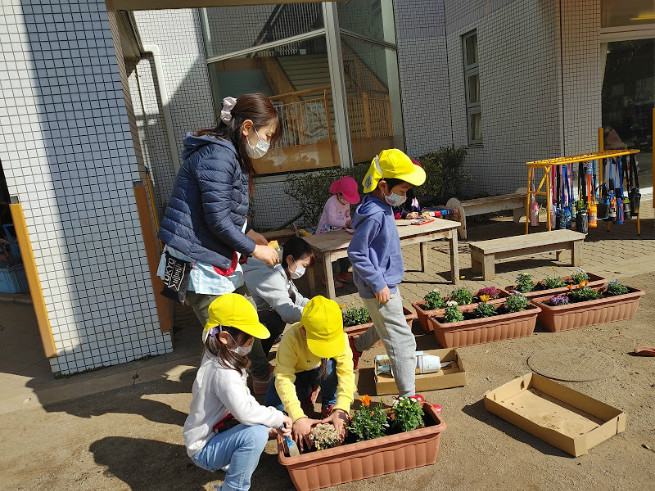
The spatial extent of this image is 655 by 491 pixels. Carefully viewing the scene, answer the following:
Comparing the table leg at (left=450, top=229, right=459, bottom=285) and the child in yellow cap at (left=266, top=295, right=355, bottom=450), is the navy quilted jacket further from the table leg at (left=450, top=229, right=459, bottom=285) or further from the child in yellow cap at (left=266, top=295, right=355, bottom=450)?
the table leg at (left=450, top=229, right=459, bottom=285)

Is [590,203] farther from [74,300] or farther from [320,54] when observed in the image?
[74,300]

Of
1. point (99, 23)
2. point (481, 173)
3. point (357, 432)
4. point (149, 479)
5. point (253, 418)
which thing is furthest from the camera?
point (481, 173)

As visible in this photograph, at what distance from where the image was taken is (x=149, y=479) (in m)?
2.76

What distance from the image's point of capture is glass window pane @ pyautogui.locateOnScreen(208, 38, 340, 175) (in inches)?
353

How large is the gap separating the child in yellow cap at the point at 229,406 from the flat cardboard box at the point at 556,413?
1.41 meters

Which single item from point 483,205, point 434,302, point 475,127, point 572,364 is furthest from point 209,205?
point 475,127

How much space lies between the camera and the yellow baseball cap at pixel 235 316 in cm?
238

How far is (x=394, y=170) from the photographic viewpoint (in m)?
2.90

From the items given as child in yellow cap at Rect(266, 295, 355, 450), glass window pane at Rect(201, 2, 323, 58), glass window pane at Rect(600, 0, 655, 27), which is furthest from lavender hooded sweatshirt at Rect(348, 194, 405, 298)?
glass window pane at Rect(600, 0, 655, 27)

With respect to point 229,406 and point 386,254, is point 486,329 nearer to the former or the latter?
point 386,254

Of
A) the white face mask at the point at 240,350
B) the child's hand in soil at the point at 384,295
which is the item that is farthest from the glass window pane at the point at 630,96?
the white face mask at the point at 240,350

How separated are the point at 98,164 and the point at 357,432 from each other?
3.02 metres

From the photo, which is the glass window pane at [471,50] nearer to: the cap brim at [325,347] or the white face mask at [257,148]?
the white face mask at [257,148]

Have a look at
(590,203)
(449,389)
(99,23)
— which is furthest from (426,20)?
(449,389)
